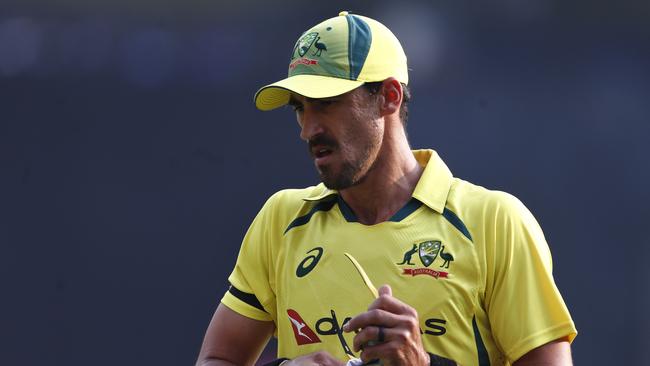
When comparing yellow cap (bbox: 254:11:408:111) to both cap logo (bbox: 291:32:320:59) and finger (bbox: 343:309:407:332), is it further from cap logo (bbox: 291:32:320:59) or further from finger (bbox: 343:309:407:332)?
finger (bbox: 343:309:407:332)

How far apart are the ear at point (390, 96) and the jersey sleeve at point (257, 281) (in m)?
0.39

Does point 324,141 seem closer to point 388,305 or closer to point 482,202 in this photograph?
point 482,202

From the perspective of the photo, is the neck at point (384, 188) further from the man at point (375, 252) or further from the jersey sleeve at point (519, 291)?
the jersey sleeve at point (519, 291)

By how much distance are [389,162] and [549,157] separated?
1983 mm

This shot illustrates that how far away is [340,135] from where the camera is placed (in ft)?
8.53

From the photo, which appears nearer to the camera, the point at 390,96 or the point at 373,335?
the point at 373,335

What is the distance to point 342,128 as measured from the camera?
2.61 metres

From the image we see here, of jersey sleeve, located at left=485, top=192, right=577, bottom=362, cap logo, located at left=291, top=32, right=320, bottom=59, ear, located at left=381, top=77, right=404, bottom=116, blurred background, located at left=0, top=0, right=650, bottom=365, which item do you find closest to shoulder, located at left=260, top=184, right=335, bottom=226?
ear, located at left=381, top=77, right=404, bottom=116

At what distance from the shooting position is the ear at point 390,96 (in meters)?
2.71

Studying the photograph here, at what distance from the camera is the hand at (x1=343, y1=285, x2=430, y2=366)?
2225 mm

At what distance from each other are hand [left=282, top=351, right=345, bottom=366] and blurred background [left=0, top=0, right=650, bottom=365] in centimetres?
197

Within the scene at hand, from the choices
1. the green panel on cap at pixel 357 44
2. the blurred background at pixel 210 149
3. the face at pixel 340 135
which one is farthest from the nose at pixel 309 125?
the blurred background at pixel 210 149

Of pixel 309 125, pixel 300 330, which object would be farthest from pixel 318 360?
pixel 309 125

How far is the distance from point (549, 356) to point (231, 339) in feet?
2.61
